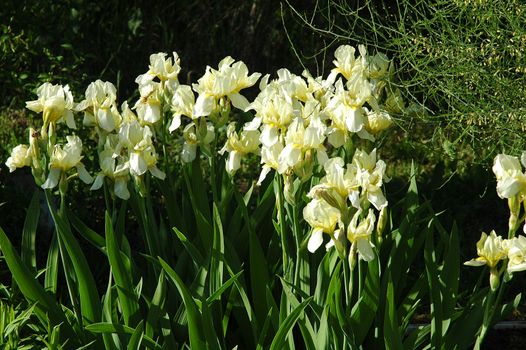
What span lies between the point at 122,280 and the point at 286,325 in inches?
18.2

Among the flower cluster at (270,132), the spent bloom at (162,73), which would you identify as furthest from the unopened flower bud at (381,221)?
the spent bloom at (162,73)

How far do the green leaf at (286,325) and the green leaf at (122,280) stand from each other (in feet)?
1.40

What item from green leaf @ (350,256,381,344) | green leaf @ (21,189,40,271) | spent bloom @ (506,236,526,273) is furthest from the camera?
green leaf @ (21,189,40,271)

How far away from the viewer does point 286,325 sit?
1.98m

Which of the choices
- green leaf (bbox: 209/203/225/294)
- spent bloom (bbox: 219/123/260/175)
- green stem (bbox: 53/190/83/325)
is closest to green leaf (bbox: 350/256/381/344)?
green leaf (bbox: 209/203/225/294)

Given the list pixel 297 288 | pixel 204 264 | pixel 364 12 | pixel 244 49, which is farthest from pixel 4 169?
pixel 364 12

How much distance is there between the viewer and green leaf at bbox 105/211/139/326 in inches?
86.4

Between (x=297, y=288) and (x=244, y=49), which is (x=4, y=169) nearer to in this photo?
(x=297, y=288)

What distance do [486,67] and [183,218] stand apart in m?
1.04

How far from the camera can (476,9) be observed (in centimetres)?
255

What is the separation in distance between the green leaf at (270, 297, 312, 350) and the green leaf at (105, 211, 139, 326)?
1.40ft

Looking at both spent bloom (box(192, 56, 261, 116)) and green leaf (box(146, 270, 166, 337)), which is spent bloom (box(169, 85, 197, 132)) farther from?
green leaf (box(146, 270, 166, 337))

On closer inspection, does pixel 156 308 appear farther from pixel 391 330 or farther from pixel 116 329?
pixel 391 330

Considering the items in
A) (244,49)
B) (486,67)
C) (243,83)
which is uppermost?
(243,83)
